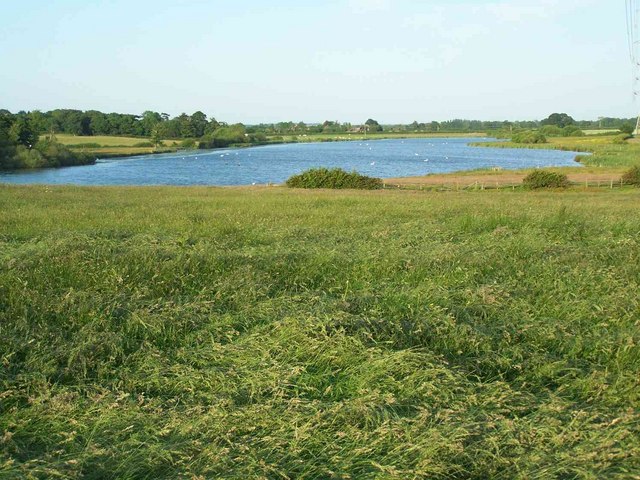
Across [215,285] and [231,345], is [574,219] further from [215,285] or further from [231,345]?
[231,345]

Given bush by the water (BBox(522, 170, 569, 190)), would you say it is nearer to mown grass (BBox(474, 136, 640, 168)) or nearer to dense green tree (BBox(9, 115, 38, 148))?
mown grass (BBox(474, 136, 640, 168))

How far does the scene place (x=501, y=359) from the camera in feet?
17.4

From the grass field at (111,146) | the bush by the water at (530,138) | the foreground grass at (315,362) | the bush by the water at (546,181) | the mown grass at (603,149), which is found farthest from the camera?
the bush by the water at (530,138)

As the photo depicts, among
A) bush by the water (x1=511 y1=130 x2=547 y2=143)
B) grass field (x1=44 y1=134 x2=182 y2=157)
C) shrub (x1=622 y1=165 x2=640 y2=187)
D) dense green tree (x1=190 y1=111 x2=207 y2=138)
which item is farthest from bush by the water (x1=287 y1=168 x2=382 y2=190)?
dense green tree (x1=190 y1=111 x2=207 y2=138)

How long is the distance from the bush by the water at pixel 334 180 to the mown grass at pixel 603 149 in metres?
41.2

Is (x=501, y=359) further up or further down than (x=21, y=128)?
further down

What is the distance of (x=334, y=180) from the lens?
43.9 metres

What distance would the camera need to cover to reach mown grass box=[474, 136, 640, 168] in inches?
3027

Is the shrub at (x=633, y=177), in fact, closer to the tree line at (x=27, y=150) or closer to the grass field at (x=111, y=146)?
the tree line at (x=27, y=150)

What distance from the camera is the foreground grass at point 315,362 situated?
3600 millimetres

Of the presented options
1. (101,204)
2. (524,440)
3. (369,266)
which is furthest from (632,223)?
(101,204)

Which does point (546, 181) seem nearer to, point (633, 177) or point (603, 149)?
point (633, 177)

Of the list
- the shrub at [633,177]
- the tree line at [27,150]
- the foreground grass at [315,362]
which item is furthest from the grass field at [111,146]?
the foreground grass at [315,362]

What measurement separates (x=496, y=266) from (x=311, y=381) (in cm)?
539
